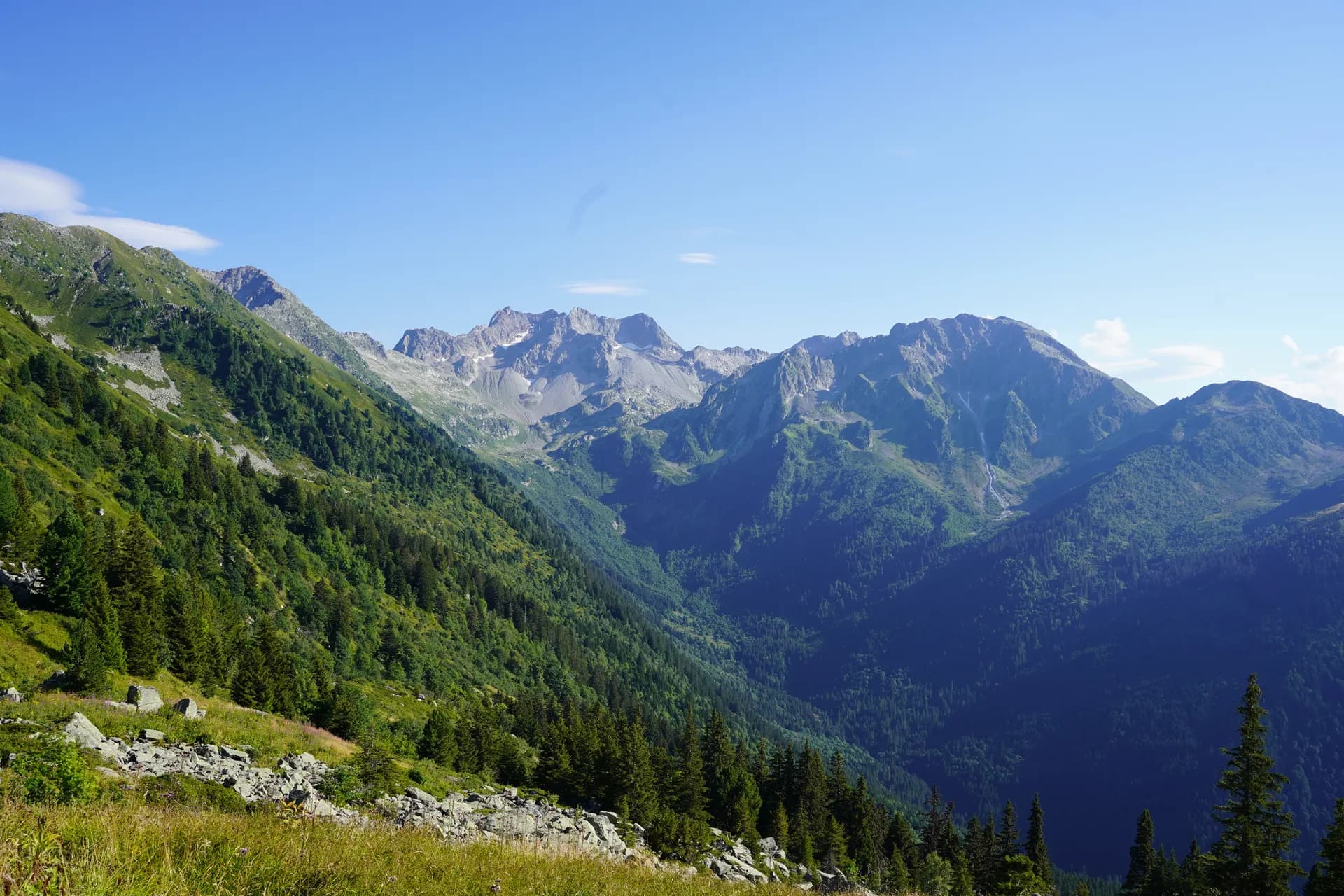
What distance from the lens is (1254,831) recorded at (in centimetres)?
3975

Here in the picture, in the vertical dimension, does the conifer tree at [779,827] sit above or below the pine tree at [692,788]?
below

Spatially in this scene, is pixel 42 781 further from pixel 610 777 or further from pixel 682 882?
pixel 610 777

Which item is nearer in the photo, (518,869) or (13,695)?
(518,869)

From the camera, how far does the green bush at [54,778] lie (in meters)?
15.0

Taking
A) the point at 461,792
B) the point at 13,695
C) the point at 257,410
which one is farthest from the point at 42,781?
the point at 257,410

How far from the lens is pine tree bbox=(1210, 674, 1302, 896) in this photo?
128 ft

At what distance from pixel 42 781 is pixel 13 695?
18862mm

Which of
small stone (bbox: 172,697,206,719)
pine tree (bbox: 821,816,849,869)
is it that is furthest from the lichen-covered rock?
pine tree (bbox: 821,816,849,869)

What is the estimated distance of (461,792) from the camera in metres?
42.2

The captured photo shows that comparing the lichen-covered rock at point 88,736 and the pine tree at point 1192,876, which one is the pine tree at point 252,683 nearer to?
the lichen-covered rock at point 88,736

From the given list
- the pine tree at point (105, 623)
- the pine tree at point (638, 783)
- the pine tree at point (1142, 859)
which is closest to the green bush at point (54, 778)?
the pine tree at point (105, 623)

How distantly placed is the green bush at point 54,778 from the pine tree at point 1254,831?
51078 millimetres

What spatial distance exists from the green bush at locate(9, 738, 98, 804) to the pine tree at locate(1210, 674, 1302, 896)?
2011 inches

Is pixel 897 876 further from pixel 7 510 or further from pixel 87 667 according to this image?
pixel 7 510
